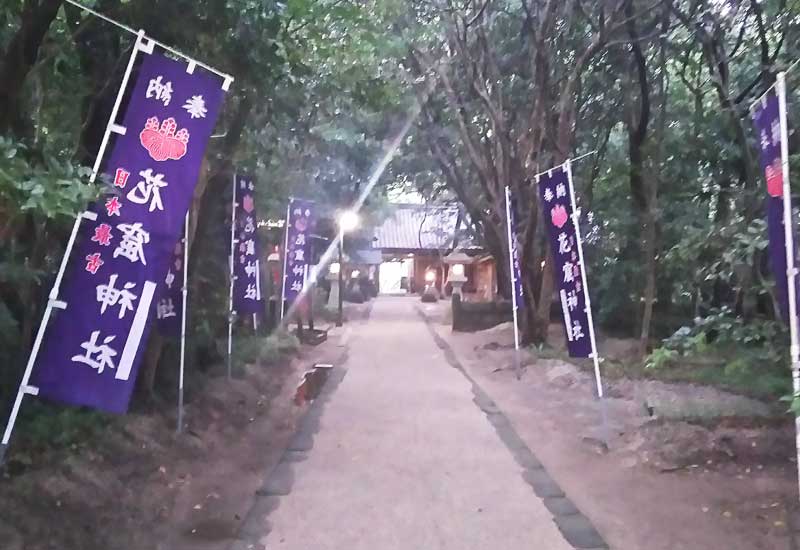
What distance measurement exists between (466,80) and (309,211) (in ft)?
15.0

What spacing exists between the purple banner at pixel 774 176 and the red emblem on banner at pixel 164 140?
398 cm

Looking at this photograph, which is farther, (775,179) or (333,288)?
(333,288)

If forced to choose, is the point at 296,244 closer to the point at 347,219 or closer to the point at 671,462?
the point at 347,219

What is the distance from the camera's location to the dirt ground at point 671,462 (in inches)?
223

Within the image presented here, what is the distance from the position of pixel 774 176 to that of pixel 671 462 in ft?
10.7

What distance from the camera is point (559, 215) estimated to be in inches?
364

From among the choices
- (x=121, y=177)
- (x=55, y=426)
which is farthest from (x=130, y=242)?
(x=55, y=426)

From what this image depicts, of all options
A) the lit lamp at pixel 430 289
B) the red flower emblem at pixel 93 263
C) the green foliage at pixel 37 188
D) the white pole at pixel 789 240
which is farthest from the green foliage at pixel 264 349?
the lit lamp at pixel 430 289

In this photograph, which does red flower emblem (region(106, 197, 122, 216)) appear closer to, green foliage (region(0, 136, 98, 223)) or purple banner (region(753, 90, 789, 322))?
green foliage (region(0, 136, 98, 223))

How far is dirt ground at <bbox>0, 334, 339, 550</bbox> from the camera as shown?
17.0 ft

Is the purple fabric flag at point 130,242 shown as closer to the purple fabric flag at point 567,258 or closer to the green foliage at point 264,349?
the purple fabric flag at point 567,258

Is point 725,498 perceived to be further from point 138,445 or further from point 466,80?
point 466,80

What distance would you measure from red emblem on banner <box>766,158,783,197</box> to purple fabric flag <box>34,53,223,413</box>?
3855 mm

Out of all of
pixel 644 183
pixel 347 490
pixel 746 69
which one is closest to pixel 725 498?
pixel 347 490
